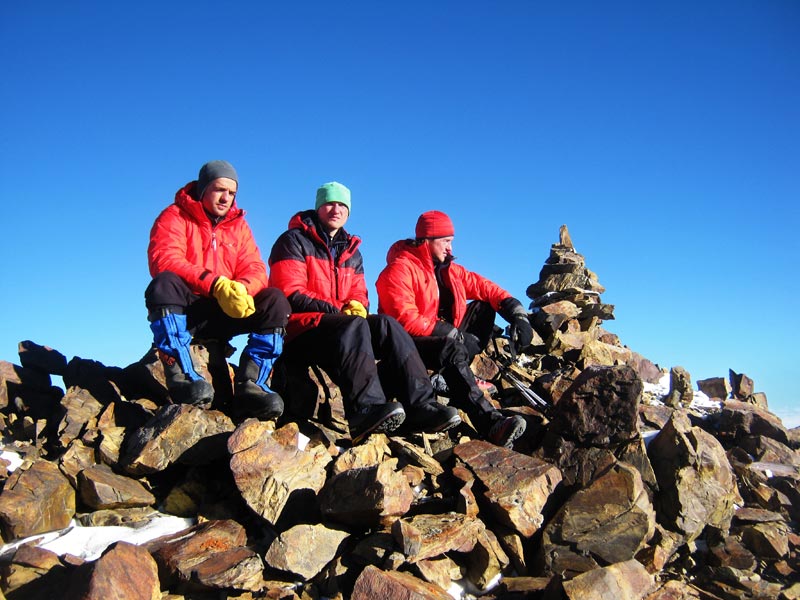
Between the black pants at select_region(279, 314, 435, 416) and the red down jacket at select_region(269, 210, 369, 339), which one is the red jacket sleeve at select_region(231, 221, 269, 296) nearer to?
the red down jacket at select_region(269, 210, 369, 339)

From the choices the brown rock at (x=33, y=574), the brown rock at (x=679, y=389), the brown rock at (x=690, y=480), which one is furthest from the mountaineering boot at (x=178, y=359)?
the brown rock at (x=679, y=389)

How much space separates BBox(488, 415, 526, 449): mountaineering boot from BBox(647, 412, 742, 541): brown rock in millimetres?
1765

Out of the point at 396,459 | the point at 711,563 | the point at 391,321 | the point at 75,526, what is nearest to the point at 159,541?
the point at 75,526

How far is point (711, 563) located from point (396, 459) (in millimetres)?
3632

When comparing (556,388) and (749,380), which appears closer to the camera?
(556,388)

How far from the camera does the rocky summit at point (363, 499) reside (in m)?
5.34

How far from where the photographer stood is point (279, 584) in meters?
5.39

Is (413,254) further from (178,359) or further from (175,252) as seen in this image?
(178,359)

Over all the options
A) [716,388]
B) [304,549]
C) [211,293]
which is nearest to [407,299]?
[211,293]

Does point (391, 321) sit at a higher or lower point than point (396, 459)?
higher

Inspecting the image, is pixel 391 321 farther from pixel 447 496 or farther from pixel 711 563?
pixel 711 563

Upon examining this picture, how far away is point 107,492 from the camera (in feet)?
19.9

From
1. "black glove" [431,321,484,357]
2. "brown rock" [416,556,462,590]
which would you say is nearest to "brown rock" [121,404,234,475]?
"brown rock" [416,556,462,590]

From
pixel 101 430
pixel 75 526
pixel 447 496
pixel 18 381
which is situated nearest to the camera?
pixel 75 526
